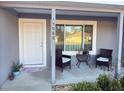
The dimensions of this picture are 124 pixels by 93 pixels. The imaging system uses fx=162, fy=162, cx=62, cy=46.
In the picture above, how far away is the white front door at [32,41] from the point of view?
6.93 metres

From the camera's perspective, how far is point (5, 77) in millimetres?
5160

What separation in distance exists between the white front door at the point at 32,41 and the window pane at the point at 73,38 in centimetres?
108

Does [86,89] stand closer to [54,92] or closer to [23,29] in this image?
[54,92]

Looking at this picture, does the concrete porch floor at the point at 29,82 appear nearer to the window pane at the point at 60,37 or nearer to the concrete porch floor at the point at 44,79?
the concrete porch floor at the point at 44,79

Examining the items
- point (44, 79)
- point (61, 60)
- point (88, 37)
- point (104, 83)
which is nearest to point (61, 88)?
point (44, 79)

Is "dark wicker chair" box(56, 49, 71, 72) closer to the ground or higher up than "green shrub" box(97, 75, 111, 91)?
higher up

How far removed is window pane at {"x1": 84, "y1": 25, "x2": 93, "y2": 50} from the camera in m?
7.54

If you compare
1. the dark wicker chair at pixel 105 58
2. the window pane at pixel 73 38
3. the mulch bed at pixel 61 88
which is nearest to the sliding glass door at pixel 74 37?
the window pane at pixel 73 38

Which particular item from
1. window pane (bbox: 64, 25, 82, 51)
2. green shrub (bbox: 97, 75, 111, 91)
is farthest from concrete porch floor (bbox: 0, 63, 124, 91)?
window pane (bbox: 64, 25, 82, 51)

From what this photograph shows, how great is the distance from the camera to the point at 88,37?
7578mm

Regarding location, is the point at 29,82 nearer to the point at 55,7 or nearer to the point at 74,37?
the point at 55,7

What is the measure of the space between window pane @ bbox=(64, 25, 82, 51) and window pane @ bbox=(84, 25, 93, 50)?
0.24 m

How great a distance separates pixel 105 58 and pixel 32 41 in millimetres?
3244

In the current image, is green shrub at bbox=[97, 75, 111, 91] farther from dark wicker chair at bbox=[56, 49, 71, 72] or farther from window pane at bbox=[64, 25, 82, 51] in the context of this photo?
window pane at bbox=[64, 25, 82, 51]
